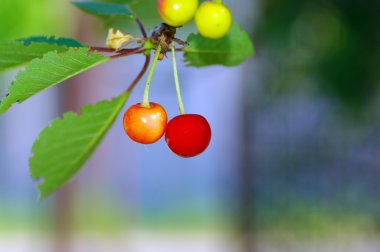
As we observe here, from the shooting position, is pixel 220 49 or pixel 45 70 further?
pixel 220 49

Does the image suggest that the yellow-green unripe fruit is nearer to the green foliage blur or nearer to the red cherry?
the red cherry

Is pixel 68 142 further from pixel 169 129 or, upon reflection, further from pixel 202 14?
pixel 202 14

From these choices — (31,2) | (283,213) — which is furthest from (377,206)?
(31,2)

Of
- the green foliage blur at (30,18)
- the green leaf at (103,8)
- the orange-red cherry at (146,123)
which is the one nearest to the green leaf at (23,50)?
the orange-red cherry at (146,123)

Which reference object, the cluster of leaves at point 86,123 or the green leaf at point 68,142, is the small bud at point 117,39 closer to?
the cluster of leaves at point 86,123

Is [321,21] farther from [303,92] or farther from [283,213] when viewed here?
[283,213]

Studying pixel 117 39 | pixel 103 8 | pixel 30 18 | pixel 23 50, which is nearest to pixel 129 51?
pixel 117 39
